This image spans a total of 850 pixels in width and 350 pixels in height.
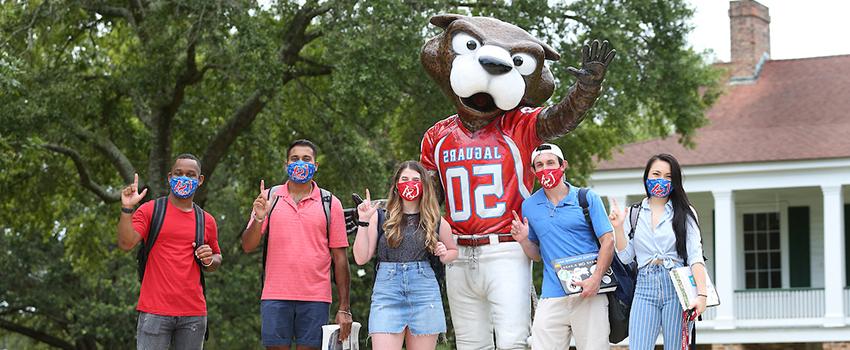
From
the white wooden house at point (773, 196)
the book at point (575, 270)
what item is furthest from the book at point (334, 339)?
the white wooden house at point (773, 196)

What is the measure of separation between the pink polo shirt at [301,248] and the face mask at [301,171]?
0.12 metres

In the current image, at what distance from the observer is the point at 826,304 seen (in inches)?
956

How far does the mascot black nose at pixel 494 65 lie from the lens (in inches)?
327

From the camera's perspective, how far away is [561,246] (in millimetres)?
8109

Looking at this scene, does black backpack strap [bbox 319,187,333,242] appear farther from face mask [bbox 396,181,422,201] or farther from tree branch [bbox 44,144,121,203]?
tree branch [bbox 44,144,121,203]

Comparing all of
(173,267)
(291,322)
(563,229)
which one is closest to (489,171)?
(563,229)

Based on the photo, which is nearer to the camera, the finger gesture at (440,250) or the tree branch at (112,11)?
the finger gesture at (440,250)

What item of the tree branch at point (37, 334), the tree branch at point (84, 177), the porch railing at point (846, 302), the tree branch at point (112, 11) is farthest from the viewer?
the tree branch at point (37, 334)

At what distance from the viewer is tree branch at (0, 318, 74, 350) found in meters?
25.0

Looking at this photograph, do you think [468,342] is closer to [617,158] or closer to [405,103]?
[405,103]

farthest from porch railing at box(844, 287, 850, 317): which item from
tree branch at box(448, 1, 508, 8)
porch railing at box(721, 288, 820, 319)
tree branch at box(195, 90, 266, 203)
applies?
tree branch at box(195, 90, 266, 203)

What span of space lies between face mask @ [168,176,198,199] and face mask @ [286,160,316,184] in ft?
1.95

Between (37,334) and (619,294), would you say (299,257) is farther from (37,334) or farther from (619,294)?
(37,334)

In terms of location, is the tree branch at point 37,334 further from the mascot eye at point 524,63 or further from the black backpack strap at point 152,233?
the mascot eye at point 524,63
